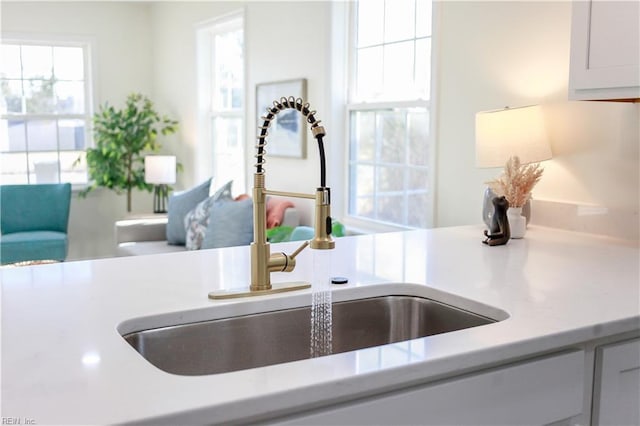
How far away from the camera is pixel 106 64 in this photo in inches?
262

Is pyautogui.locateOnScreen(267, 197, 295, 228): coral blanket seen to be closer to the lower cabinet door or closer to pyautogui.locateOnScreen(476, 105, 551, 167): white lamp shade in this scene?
pyautogui.locateOnScreen(476, 105, 551, 167): white lamp shade

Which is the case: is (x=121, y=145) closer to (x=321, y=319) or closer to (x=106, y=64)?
(x=106, y=64)

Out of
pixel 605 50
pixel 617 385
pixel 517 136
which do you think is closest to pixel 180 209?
pixel 517 136

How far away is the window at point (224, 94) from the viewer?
213 inches

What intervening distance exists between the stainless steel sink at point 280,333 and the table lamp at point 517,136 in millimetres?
1034

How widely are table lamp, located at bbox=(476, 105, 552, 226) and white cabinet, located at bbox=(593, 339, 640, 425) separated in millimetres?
1081

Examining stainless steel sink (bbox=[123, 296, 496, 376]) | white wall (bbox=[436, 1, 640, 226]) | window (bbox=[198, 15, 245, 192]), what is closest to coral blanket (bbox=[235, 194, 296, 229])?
window (bbox=[198, 15, 245, 192])

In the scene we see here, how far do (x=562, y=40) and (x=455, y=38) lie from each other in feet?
2.17

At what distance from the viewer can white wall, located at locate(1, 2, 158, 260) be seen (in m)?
6.48

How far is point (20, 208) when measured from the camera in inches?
226

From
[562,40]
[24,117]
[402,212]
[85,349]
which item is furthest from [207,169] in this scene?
[85,349]

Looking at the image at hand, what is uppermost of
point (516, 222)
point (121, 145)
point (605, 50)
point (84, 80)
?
point (84, 80)

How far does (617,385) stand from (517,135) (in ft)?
4.21

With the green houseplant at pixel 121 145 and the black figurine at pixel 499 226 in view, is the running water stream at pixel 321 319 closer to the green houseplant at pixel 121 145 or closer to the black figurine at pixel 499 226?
the black figurine at pixel 499 226
